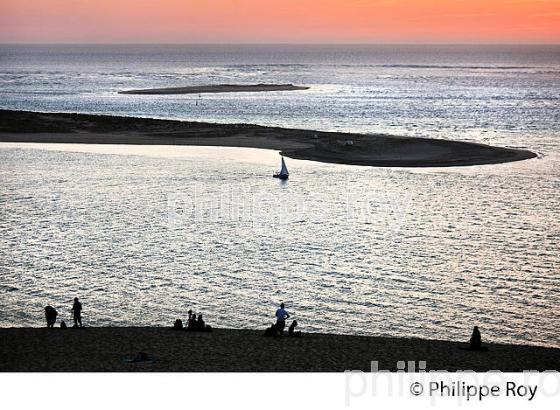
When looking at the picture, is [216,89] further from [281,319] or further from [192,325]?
[281,319]

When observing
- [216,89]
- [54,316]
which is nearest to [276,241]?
[54,316]

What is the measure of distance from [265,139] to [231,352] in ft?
206

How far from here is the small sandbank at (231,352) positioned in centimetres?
2478

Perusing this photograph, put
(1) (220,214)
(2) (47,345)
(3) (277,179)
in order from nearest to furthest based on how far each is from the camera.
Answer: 1. (2) (47,345)
2. (1) (220,214)
3. (3) (277,179)

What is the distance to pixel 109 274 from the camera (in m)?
39.4

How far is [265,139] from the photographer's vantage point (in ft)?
290

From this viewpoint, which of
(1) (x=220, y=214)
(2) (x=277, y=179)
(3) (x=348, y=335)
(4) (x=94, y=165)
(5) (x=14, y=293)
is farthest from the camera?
(4) (x=94, y=165)

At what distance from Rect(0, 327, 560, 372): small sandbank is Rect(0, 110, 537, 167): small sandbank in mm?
45677

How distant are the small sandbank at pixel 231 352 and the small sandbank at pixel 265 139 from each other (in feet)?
150

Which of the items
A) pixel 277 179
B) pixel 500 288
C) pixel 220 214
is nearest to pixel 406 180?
pixel 277 179

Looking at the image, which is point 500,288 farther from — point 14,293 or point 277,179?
point 277,179

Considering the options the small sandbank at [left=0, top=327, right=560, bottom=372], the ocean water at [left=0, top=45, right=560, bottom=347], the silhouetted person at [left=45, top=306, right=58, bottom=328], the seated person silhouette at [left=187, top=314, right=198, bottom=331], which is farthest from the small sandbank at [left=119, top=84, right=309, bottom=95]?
the small sandbank at [left=0, top=327, right=560, bottom=372]

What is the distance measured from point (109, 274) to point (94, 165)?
34.0 metres

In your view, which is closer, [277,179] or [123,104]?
[277,179]
